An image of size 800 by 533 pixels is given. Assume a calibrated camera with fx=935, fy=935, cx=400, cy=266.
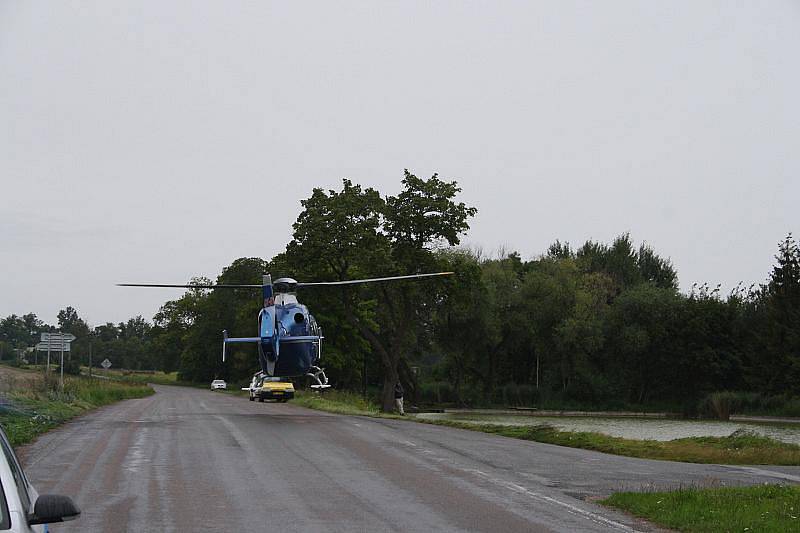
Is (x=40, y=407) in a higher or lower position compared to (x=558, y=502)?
higher

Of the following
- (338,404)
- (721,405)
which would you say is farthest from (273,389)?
(721,405)

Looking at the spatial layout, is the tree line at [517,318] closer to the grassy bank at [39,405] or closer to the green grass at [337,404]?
the green grass at [337,404]

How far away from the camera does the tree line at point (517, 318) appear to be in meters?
50.3

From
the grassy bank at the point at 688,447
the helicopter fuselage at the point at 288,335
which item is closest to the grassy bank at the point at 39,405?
the helicopter fuselage at the point at 288,335

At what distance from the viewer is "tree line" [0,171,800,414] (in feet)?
165

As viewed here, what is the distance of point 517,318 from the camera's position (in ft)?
225

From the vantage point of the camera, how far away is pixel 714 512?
1262 cm

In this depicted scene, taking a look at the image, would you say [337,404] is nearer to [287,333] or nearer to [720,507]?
[287,333]

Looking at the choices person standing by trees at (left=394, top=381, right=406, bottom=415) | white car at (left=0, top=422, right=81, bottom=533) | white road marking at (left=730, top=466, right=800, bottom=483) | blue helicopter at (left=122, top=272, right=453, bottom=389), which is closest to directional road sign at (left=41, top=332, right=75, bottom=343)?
blue helicopter at (left=122, top=272, right=453, bottom=389)

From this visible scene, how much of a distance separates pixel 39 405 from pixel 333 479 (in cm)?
1910

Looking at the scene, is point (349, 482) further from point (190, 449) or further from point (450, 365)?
point (450, 365)

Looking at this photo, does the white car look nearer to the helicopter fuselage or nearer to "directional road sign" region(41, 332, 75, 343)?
the helicopter fuselage

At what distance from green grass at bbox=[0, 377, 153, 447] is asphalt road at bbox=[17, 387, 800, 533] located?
27.4 inches

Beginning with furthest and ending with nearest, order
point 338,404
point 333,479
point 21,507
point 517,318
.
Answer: point 517,318
point 338,404
point 333,479
point 21,507
